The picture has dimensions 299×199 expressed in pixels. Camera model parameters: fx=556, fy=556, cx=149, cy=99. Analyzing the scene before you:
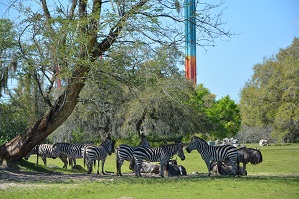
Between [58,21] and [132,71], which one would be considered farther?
[132,71]

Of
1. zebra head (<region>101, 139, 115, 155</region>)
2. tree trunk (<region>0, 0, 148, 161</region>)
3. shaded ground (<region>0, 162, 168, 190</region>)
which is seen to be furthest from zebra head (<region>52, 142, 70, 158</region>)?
tree trunk (<region>0, 0, 148, 161</region>)

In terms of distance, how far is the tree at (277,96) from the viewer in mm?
50031

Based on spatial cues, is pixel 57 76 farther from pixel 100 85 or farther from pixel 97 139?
pixel 97 139

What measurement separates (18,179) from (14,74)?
4.44m

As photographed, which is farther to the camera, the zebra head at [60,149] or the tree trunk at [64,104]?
the zebra head at [60,149]

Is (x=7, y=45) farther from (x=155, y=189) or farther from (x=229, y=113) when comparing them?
(x=229, y=113)

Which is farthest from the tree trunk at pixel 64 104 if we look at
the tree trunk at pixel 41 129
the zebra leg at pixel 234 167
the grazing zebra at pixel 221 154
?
the zebra leg at pixel 234 167

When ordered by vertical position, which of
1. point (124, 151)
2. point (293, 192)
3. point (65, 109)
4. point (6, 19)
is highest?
point (6, 19)

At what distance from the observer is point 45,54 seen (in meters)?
20.1

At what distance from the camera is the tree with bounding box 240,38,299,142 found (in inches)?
1970

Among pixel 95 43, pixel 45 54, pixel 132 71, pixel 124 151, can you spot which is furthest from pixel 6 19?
pixel 124 151

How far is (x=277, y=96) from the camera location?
52.6m

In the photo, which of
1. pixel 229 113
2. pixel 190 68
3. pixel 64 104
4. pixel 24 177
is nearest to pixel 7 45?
pixel 64 104

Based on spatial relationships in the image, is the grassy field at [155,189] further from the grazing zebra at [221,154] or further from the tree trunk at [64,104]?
the tree trunk at [64,104]
